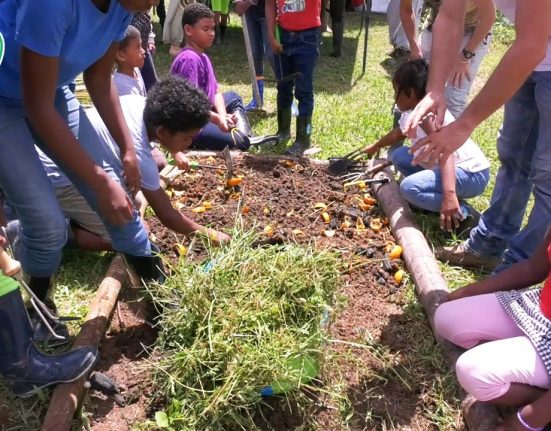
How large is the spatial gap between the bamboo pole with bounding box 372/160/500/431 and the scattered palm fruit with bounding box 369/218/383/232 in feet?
0.23

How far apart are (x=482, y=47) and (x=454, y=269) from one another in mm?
1931

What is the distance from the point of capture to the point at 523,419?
2.00 meters

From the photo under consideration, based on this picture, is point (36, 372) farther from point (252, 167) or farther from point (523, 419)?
point (252, 167)

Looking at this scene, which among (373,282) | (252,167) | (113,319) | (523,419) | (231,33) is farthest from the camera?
(231,33)

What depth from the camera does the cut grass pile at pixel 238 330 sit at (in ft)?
6.48

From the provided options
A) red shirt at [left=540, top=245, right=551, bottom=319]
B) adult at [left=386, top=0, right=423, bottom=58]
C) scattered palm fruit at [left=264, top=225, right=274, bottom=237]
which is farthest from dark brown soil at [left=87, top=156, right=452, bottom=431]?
adult at [left=386, top=0, right=423, bottom=58]

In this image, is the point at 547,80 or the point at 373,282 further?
the point at 373,282

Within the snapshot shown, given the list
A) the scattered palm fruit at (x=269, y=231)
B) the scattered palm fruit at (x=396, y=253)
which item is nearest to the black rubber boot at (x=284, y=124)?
the scattered palm fruit at (x=269, y=231)

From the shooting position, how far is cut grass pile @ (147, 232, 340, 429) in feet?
6.48

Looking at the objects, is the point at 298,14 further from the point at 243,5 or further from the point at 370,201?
the point at 370,201

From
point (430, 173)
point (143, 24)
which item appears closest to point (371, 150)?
point (430, 173)

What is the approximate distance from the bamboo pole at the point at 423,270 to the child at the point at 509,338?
0.07 m

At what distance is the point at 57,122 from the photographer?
1993 millimetres

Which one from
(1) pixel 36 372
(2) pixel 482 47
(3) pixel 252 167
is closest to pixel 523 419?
(1) pixel 36 372
